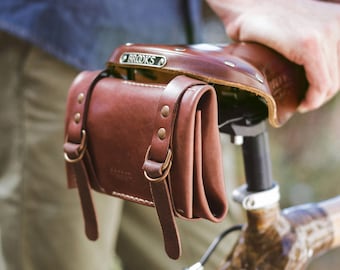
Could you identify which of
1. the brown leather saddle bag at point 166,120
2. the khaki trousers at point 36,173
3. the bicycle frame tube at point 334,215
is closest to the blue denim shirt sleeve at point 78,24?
the khaki trousers at point 36,173

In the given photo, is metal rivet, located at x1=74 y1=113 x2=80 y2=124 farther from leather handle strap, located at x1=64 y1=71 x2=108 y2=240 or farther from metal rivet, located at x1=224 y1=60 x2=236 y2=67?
metal rivet, located at x1=224 y1=60 x2=236 y2=67

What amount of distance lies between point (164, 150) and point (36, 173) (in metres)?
0.52

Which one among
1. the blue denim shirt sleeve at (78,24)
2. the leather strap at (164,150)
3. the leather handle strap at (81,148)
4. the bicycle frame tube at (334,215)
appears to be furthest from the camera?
the blue denim shirt sleeve at (78,24)

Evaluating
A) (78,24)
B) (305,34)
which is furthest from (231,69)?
(78,24)

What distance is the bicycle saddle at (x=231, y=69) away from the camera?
2.14 ft

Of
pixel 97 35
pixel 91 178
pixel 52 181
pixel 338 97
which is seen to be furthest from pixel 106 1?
pixel 338 97

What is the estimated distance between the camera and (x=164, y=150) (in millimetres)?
617

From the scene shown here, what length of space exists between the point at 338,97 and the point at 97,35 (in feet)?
4.25

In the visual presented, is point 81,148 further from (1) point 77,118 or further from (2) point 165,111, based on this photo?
(2) point 165,111

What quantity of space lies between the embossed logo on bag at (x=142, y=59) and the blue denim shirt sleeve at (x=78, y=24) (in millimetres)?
347

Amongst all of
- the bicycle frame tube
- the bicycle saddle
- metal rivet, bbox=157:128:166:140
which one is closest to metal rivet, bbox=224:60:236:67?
the bicycle saddle

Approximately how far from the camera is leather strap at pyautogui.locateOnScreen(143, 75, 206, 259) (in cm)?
62

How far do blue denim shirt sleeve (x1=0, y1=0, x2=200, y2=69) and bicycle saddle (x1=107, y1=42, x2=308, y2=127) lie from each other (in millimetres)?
311

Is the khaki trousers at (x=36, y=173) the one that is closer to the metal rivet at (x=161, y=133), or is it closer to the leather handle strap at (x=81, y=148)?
the leather handle strap at (x=81, y=148)
